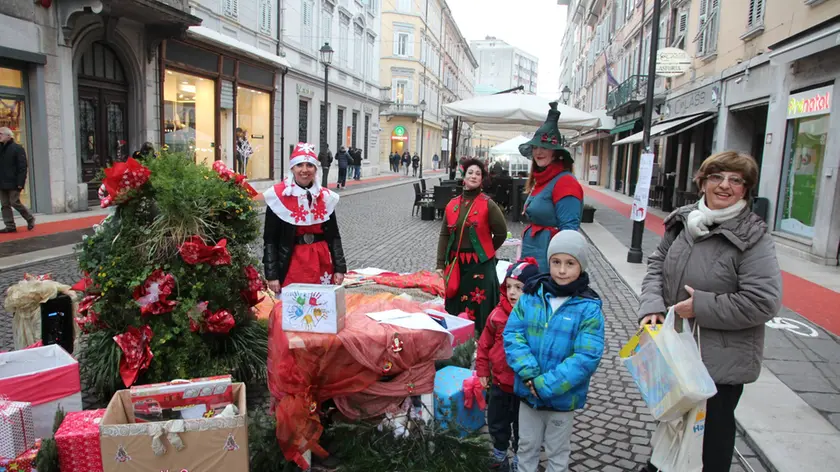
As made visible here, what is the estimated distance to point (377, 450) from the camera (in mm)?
3049

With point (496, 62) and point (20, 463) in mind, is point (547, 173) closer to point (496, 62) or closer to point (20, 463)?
point (20, 463)

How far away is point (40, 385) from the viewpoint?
309 centimetres

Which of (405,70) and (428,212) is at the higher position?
(405,70)

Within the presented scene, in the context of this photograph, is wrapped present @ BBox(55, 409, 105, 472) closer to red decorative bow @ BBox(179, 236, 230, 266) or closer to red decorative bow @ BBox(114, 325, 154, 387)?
red decorative bow @ BBox(114, 325, 154, 387)

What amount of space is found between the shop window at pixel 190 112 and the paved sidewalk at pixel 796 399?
44.8ft

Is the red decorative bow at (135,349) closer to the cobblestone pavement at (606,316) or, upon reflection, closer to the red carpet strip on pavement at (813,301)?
the cobblestone pavement at (606,316)

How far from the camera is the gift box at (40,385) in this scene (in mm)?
3020

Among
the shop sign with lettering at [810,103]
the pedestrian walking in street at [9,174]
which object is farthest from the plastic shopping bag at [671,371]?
the pedestrian walking in street at [9,174]

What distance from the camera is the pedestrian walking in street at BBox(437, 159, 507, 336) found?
4.49 m

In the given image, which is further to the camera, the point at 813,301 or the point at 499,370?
the point at 813,301

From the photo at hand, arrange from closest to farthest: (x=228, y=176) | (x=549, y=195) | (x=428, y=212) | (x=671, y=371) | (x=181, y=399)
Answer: (x=671, y=371)
(x=181, y=399)
(x=228, y=176)
(x=549, y=195)
(x=428, y=212)

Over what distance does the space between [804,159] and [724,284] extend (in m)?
9.77

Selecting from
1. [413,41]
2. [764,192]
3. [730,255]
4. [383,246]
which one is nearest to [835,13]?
[764,192]

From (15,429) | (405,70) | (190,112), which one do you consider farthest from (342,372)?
(405,70)
